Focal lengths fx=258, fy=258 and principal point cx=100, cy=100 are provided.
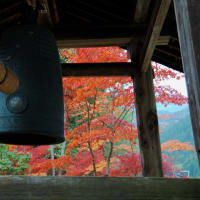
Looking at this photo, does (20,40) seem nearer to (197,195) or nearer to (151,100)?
(197,195)

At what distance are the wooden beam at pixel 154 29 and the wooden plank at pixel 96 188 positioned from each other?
2.12 m

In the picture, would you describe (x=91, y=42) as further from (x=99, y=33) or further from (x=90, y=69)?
(x=90, y=69)

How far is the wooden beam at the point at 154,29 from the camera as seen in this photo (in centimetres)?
264

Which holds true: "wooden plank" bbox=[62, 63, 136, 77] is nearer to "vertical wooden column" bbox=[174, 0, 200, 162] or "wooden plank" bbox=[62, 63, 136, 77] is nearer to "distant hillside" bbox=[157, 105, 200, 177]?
"vertical wooden column" bbox=[174, 0, 200, 162]

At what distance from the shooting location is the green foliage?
28.6 feet

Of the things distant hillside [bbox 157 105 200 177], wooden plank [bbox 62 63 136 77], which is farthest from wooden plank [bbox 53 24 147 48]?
distant hillside [bbox 157 105 200 177]

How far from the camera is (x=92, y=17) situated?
379cm

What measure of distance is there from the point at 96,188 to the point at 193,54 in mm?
793

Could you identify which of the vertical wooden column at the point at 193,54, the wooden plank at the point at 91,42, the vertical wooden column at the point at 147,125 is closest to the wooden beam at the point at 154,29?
the vertical wooden column at the point at 147,125

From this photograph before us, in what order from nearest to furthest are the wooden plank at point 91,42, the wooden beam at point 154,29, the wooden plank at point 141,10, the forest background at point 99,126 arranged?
the wooden beam at point 154,29
the wooden plank at point 141,10
the wooden plank at point 91,42
the forest background at point 99,126

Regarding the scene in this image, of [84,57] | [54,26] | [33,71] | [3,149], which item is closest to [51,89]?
[33,71]

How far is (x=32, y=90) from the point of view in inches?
75.1

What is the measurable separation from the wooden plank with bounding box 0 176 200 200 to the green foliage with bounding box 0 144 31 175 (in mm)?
8287

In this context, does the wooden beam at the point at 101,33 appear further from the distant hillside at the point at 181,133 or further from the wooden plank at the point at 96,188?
the distant hillside at the point at 181,133
